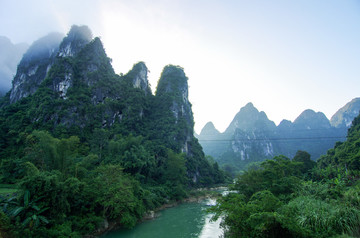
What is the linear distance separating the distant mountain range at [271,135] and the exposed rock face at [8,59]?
6814 cm

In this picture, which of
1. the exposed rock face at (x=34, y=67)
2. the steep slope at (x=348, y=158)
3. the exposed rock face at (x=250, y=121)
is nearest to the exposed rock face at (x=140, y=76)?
the exposed rock face at (x=34, y=67)

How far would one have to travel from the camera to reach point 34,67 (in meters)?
42.6

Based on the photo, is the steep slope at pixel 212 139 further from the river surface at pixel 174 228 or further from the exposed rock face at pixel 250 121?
the river surface at pixel 174 228

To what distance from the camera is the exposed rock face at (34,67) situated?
118 feet

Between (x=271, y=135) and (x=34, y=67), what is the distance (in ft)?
358

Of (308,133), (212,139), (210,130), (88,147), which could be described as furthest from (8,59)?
(308,133)

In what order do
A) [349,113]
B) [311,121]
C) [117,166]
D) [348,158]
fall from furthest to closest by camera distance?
[311,121]
[349,113]
[348,158]
[117,166]

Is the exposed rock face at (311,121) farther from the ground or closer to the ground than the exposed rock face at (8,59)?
closer to the ground

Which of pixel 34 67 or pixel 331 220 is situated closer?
pixel 331 220

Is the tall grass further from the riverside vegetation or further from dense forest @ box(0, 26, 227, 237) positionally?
dense forest @ box(0, 26, 227, 237)

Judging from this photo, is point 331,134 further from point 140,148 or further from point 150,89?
point 140,148

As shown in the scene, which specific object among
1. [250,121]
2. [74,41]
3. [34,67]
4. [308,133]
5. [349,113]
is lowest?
[308,133]

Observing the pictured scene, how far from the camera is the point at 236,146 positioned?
291ft

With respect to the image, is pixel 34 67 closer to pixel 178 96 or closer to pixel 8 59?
pixel 8 59
